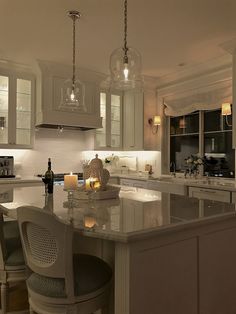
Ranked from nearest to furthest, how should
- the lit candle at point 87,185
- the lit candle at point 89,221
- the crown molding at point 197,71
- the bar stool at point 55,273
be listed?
the bar stool at point 55,273
the lit candle at point 89,221
the lit candle at point 87,185
the crown molding at point 197,71

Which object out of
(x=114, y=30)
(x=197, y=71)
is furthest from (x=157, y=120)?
(x=114, y=30)

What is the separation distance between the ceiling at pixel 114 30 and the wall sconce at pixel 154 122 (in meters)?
1.08

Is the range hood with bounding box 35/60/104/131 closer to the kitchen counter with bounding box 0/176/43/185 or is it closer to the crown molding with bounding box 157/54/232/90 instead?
the kitchen counter with bounding box 0/176/43/185

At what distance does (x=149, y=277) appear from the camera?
1.45 m

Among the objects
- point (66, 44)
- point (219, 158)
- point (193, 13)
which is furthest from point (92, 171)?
point (219, 158)

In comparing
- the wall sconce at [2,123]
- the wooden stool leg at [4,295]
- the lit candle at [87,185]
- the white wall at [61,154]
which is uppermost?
the wall sconce at [2,123]

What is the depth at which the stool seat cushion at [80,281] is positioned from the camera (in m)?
1.41

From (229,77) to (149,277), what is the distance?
3.56 meters

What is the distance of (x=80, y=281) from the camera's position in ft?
4.84

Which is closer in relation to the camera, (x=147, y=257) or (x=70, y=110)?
(x=147, y=257)

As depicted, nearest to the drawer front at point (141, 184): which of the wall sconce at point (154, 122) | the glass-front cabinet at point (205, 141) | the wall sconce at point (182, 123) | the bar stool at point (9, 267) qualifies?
the glass-front cabinet at point (205, 141)

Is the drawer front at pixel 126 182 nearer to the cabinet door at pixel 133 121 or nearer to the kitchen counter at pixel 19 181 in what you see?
the cabinet door at pixel 133 121

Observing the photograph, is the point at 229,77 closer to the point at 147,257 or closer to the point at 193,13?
the point at 193,13

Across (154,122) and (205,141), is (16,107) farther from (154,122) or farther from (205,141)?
(205,141)
